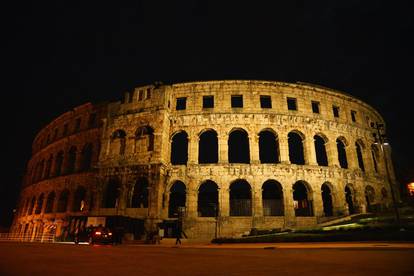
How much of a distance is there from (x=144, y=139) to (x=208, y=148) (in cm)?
1659

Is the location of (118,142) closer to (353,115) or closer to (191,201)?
(191,201)

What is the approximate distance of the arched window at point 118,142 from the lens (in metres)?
27.0

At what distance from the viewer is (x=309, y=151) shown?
86.3 ft

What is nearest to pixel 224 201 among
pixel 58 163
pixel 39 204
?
pixel 58 163

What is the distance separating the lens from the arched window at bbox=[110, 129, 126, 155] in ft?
88.4

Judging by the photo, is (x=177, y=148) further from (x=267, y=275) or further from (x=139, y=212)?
(x=267, y=275)

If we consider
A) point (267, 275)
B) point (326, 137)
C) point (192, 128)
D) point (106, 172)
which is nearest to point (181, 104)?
point (192, 128)

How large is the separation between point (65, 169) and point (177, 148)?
1524cm

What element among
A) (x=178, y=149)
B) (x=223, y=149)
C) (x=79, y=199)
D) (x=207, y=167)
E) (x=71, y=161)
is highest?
(x=178, y=149)

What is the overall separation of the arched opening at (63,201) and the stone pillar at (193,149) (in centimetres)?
1585

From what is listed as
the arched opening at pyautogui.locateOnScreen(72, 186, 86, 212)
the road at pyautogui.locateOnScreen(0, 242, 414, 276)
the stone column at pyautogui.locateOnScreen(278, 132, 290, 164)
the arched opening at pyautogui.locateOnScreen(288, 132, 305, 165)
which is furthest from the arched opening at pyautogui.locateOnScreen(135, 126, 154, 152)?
the arched opening at pyautogui.locateOnScreen(288, 132, 305, 165)

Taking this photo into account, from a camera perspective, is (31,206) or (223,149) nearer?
(223,149)

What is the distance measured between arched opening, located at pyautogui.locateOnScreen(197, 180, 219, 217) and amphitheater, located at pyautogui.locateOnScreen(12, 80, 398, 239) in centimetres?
14

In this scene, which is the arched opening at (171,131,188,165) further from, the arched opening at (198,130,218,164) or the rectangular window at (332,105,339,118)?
the rectangular window at (332,105,339,118)
